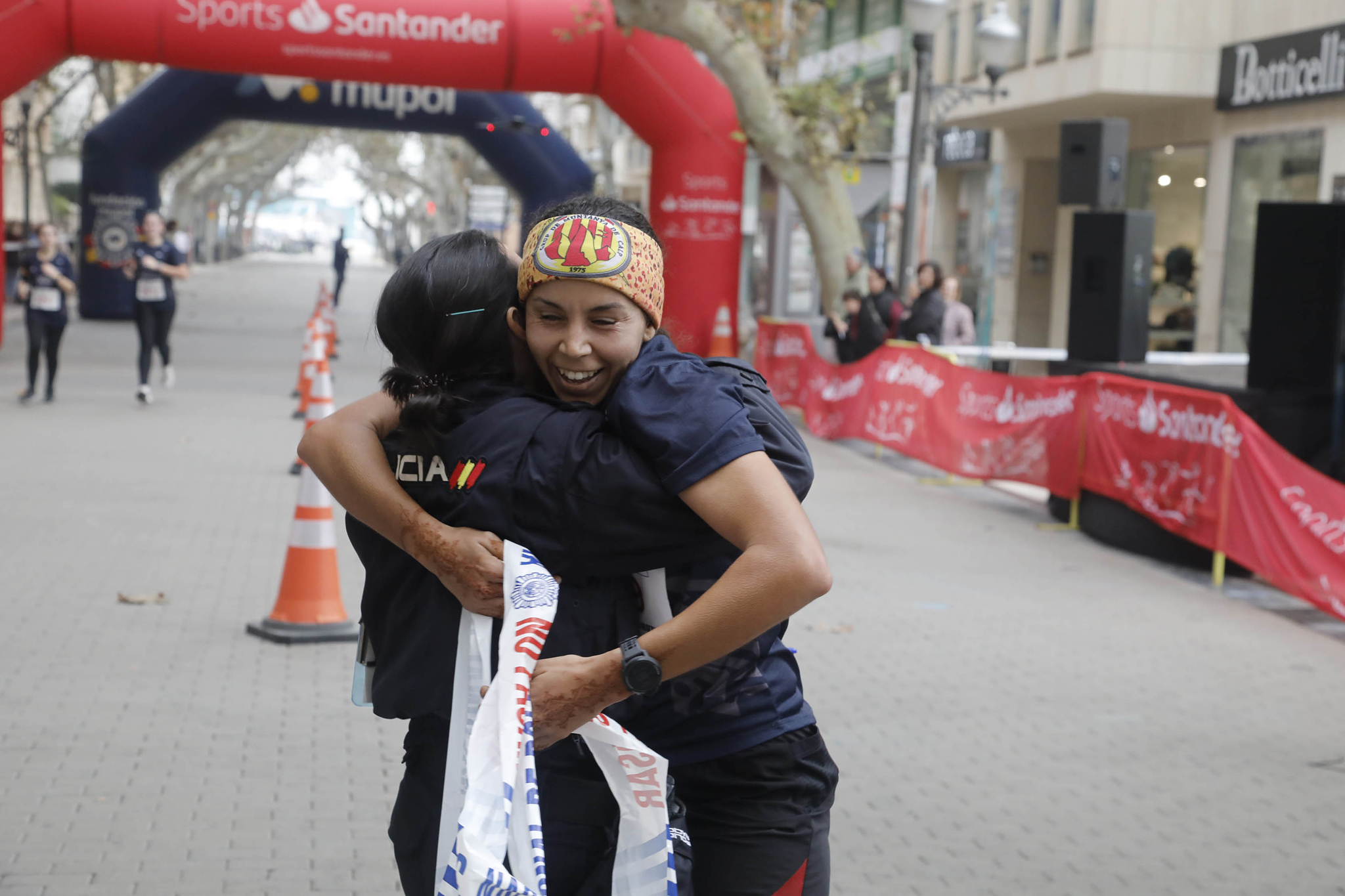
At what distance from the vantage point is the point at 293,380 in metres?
19.1

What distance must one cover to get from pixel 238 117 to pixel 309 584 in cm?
1982

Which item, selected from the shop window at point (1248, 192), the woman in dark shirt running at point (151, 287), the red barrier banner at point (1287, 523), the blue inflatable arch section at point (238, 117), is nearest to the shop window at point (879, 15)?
the blue inflatable arch section at point (238, 117)

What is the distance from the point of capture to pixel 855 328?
56.6ft

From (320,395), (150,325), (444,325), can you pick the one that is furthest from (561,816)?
(150,325)

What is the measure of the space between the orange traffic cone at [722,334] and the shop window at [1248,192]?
6.49 metres

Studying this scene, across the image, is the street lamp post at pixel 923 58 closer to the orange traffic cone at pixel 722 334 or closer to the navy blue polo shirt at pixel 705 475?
the orange traffic cone at pixel 722 334

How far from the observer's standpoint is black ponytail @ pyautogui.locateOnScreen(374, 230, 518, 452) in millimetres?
2242

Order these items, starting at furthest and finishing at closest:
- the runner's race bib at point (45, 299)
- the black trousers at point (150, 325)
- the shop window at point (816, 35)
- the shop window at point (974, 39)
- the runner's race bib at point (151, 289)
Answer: the shop window at point (816, 35)
the shop window at point (974, 39)
the black trousers at point (150, 325)
the runner's race bib at point (151, 289)
the runner's race bib at point (45, 299)

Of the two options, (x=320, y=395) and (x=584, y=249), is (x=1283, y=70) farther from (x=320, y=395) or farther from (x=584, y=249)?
(x=584, y=249)

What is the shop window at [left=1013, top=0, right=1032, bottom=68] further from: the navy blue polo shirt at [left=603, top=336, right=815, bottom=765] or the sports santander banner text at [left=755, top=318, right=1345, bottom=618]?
the navy blue polo shirt at [left=603, top=336, right=815, bottom=765]

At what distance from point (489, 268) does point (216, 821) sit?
292 cm

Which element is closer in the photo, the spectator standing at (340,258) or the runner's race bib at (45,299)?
the runner's race bib at (45,299)

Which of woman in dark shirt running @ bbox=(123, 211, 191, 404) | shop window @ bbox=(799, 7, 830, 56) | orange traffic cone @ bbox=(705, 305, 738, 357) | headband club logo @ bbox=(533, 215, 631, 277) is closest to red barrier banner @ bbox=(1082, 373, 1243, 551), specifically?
headband club logo @ bbox=(533, 215, 631, 277)

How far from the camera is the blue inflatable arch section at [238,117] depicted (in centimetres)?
2425
